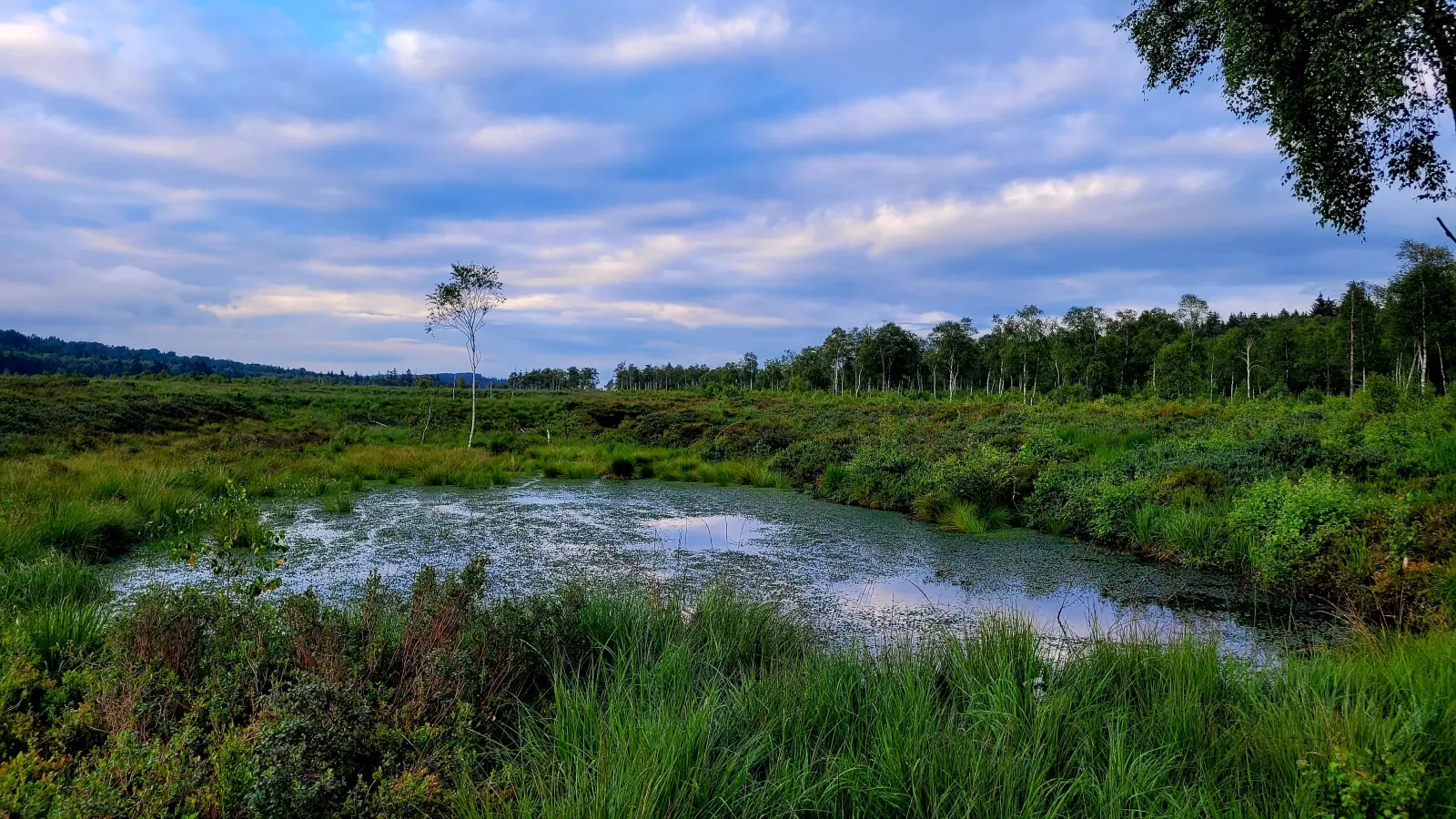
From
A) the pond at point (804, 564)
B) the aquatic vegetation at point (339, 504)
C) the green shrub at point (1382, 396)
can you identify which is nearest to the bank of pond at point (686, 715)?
the pond at point (804, 564)

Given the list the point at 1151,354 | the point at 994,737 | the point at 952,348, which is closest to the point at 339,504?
the point at 994,737

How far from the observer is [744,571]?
6.70m

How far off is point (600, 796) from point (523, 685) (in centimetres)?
151

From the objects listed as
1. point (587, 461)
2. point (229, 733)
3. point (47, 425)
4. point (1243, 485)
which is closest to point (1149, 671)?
point (229, 733)

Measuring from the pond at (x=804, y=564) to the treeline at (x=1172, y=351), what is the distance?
36172 millimetres

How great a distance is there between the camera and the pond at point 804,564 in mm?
5168

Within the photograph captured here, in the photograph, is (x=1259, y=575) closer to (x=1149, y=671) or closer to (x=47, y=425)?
(x=1149, y=671)

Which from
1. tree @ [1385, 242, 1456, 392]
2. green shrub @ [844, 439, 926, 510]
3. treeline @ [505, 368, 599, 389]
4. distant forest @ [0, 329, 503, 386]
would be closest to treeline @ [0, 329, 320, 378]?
distant forest @ [0, 329, 503, 386]

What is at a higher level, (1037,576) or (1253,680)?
(1253,680)

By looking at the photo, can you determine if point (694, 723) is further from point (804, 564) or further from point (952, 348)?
point (952, 348)

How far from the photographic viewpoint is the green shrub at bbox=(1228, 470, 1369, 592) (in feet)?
19.4

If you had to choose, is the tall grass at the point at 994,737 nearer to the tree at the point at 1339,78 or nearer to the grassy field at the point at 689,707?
the grassy field at the point at 689,707

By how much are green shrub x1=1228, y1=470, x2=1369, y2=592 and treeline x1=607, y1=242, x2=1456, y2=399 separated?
3575cm

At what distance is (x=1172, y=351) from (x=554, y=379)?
80240mm
